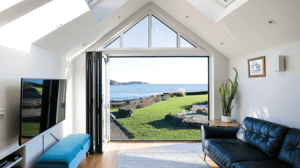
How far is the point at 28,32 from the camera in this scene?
7.64ft

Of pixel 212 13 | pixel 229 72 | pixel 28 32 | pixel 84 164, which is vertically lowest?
pixel 84 164

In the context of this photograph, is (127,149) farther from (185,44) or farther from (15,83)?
(185,44)

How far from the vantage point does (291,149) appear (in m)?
2.26

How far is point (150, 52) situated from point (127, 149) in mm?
2336

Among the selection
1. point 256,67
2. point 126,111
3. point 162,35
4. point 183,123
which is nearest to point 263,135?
point 256,67

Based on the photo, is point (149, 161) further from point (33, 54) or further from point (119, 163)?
point (33, 54)

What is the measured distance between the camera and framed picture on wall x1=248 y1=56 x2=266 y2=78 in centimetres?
322

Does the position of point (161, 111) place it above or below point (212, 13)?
below

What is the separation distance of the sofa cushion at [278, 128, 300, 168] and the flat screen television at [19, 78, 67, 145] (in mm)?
3234

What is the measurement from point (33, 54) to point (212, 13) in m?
3.01

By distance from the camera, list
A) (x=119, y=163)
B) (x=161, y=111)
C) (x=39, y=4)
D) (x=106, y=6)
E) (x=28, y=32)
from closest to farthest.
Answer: (x=39, y=4)
(x=28, y=32)
(x=106, y=6)
(x=119, y=163)
(x=161, y=111)

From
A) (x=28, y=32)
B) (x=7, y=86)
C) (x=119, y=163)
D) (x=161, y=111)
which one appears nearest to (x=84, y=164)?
(x=119, y=163)

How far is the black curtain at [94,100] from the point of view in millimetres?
3803

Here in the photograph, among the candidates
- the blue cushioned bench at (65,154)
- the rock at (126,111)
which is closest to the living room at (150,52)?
the blue cushioned bench at (65,154)
